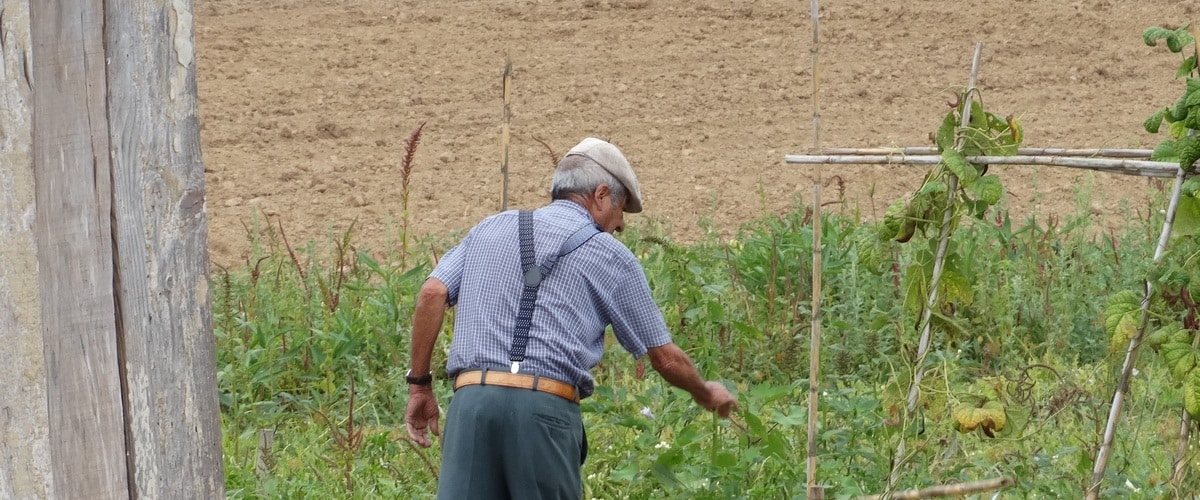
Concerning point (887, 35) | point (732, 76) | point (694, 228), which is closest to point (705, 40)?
point (732, 76)

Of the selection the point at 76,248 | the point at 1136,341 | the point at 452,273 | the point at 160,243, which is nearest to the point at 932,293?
the point at 1136,341

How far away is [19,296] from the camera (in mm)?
2176

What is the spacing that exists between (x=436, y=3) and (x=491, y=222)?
900 cm

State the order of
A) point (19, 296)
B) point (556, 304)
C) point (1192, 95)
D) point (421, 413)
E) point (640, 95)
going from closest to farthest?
point (19, 296), point (1192, 95), point (556, 304), point (421, 413), point (640, 95)

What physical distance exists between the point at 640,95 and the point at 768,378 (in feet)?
18.6

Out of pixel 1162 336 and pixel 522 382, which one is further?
pixel 522 382

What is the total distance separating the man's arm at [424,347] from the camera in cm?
388

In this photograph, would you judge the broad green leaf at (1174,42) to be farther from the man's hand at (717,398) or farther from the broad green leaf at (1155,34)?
the man's hand at (717,398)

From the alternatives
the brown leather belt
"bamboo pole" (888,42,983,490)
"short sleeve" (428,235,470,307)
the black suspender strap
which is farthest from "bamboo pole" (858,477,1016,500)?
"short sleeve" (428,235,470,307)

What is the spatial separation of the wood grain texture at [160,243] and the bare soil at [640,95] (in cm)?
632

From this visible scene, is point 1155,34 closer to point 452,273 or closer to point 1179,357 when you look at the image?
point 1179,357

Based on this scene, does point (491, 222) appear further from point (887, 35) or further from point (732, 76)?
point (887, 35)

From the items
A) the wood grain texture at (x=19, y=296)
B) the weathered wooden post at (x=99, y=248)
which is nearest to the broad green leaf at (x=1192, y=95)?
the weathered wooden post at (x=99, y=248)

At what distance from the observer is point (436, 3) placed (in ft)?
41.2
